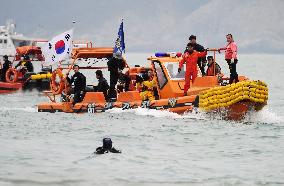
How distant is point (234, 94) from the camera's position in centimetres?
1998

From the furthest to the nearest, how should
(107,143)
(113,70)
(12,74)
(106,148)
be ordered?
1. (12,74)
2. (113,70)
3. (106,148)
4. (107,143)

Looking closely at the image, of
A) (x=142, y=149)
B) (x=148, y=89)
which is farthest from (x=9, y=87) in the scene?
(x=142, y=149)

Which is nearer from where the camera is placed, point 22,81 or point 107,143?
point 107,143

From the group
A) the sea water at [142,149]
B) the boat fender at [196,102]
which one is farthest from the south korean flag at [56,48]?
the boat fender at [196,102]

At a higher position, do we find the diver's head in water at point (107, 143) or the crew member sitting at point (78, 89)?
the crew member sitting at point (78, 89)

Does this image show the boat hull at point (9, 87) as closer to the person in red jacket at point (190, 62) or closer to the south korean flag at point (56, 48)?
the south korean flag at point (56, 48)

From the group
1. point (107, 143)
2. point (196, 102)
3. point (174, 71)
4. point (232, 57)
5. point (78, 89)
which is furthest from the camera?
point (78, 89)

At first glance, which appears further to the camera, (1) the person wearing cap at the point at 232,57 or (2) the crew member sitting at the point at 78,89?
(2) the crew member sitting at the point at 78,89

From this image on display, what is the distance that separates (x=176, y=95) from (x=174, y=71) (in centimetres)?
90

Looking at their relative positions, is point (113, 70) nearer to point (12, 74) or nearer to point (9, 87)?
point (9, 87)

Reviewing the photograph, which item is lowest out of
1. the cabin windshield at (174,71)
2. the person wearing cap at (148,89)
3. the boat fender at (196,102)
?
the boat fender at (196,102)

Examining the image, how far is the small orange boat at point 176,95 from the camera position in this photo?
790 inches

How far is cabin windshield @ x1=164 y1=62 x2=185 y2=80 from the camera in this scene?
23141 millimetres

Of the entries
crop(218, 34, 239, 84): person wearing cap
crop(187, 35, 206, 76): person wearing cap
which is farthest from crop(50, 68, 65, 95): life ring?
crop(218, 34, 239, 84): person wearing cap
